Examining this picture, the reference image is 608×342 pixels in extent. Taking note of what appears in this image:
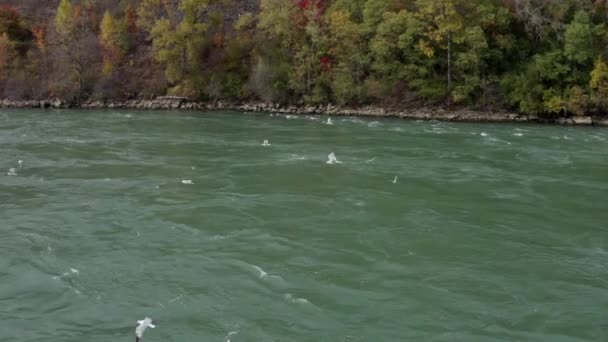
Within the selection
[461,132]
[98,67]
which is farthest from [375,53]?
[98,67]

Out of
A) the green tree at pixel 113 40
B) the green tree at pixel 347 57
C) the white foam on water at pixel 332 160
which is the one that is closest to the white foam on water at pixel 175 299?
the white foam on water at pixel 332 160

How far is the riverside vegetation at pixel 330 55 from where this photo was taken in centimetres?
4612

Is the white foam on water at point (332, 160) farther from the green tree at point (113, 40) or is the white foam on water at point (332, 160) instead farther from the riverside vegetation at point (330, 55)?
the green tree at point (113, 40)

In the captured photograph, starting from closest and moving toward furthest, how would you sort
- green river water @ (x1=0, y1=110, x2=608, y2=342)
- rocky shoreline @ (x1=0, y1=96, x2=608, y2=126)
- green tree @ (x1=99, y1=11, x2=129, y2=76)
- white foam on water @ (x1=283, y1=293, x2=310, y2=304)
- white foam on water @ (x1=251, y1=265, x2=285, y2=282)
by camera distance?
green river water @ (x1=0, y1=110, x2=608, y2=342)
white foam on water @ (x1=283, y1=293, x2=310, y2=304)
white foam on water @ (x1=251, y1=265, x2=285, y2=282)
rocky shoreline @ (x1=0, y1=96, x2=608, y2=126)
green tree @ (x1=99, y1=11, x2=129, y2=76)

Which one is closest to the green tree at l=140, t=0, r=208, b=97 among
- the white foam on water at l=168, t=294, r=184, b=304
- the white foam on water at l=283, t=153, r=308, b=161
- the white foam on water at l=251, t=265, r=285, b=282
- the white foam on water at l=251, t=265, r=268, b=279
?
the white foam on water at l=283, t=153, r=308, b=161

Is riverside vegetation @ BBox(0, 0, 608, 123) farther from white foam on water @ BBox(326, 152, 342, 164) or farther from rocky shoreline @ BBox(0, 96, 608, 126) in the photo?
white foam on water @ BBox(326, 152, 342, 164)

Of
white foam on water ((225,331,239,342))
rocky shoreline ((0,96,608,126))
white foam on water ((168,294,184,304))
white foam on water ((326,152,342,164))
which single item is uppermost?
rocky shoreline ((0,96,608,126))

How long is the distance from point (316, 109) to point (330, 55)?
5947mm

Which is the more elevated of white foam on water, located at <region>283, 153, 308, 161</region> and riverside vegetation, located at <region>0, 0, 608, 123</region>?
riverside vegetation, located at <region>0, 0, 608, 123</region>

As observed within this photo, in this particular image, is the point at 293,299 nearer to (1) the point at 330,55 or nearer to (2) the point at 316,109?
(2) the point at 316,109

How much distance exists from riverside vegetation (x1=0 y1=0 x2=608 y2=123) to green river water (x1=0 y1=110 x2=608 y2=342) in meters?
15.5

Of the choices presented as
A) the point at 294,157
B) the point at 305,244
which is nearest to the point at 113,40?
the point at 294,157

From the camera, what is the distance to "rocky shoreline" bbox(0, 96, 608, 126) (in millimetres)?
45031

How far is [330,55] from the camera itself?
5453cm
